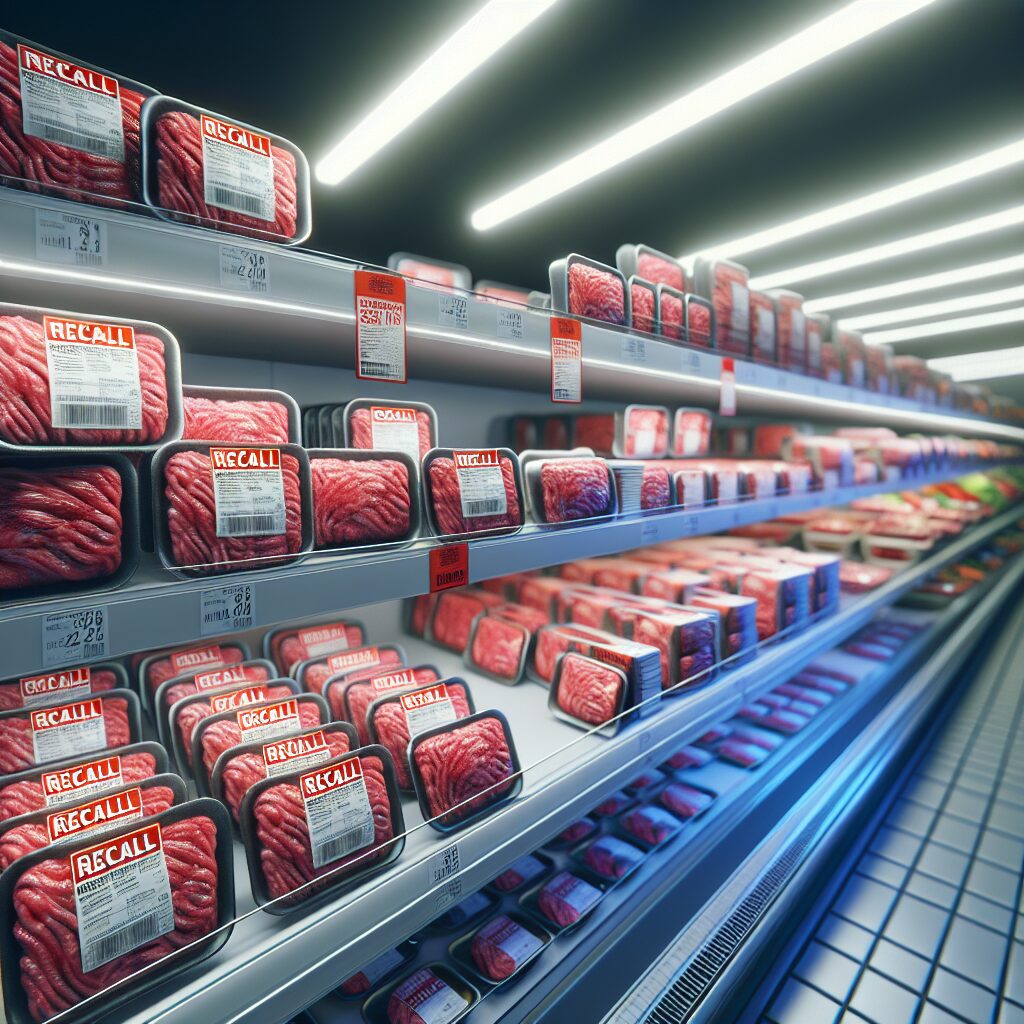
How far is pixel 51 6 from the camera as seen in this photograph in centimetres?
210

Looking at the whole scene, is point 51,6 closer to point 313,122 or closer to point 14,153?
point 313,122

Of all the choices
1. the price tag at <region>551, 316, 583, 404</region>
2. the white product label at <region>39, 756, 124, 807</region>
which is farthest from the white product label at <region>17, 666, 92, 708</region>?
the price tag at <region>551, 316, 583, 404</region>

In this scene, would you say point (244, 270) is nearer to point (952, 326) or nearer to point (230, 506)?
point (230, 506)

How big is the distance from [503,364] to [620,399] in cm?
100

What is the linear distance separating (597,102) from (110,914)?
3.19 metres

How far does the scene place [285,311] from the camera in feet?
2.73

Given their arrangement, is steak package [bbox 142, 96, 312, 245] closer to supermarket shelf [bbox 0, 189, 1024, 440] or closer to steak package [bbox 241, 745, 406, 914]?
supermarket shelf [bbox 0, 189, 1024, 440]

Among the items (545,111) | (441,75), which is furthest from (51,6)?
(545,111)

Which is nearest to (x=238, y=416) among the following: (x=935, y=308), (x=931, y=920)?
(x=931, y=920)

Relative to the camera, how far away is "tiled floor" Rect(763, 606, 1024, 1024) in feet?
4.87

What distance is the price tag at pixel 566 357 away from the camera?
1.17m

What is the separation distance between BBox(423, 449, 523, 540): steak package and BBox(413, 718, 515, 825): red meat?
349mm

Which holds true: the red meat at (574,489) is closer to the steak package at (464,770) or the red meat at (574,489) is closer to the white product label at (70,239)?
the steak package at (464,770)

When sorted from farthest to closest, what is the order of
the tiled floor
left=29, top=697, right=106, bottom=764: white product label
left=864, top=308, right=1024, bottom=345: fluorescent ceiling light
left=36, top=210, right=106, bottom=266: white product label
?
1. left=864, top=308, right=1024, bottom=345: fluorescent ceiling light
2. the tiled floor
3. left=29, top=697, right=106, bottom=764: white product label
4. left=36, top=210, right=106, bottom=266: white product label
